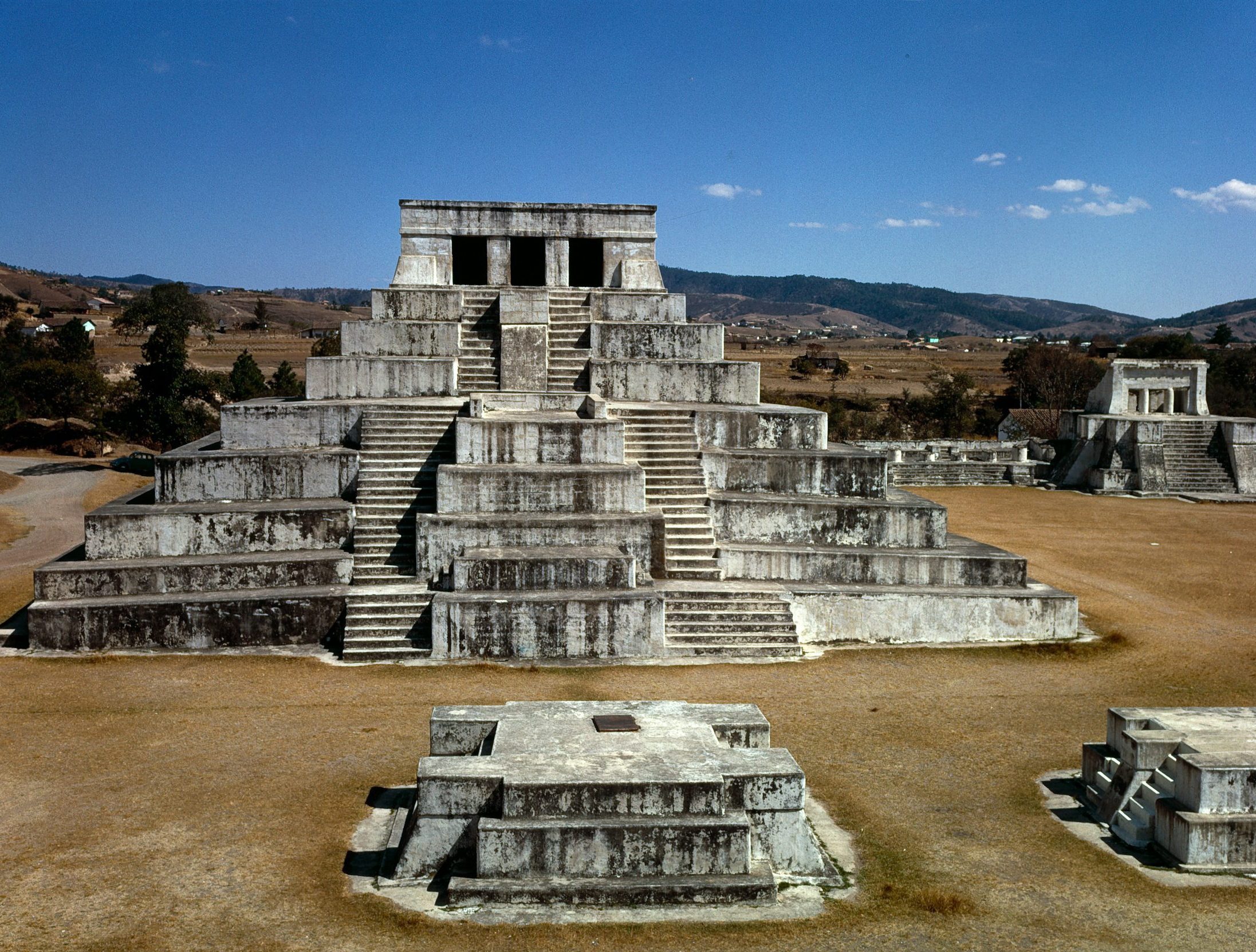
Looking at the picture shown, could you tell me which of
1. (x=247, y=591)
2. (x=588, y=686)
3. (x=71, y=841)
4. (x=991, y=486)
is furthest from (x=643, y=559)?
(x=991, y=486)

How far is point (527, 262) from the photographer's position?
22203mm

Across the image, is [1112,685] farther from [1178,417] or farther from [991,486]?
[1178,417]

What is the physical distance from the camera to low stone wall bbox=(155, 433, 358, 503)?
15047 mm

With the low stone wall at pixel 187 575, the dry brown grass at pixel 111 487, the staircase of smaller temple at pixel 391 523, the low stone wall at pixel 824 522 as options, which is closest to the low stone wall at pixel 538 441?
the staircase of smaller temple at pixel 391 523

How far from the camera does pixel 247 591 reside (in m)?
13.5

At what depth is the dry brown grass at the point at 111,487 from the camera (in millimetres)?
25828

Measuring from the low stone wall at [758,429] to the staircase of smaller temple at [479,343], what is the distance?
3.59 meters

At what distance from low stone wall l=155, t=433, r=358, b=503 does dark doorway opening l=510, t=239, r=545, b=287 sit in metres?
6.37

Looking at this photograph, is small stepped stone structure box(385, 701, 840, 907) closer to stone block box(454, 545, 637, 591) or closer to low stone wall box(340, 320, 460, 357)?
stone block box(454, 545, 637, 591)

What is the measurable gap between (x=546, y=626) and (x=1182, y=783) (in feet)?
21.8

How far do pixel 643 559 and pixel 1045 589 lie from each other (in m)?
5.10

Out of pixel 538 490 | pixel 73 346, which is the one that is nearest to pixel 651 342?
pixel 538 490

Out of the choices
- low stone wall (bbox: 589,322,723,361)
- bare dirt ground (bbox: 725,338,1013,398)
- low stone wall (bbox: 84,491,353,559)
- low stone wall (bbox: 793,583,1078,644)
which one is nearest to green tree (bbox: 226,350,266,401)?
low stone wall (bbox: 589,322,723,361)

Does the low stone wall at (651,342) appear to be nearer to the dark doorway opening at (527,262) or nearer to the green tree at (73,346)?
the dark doorway opening at (527,262)
